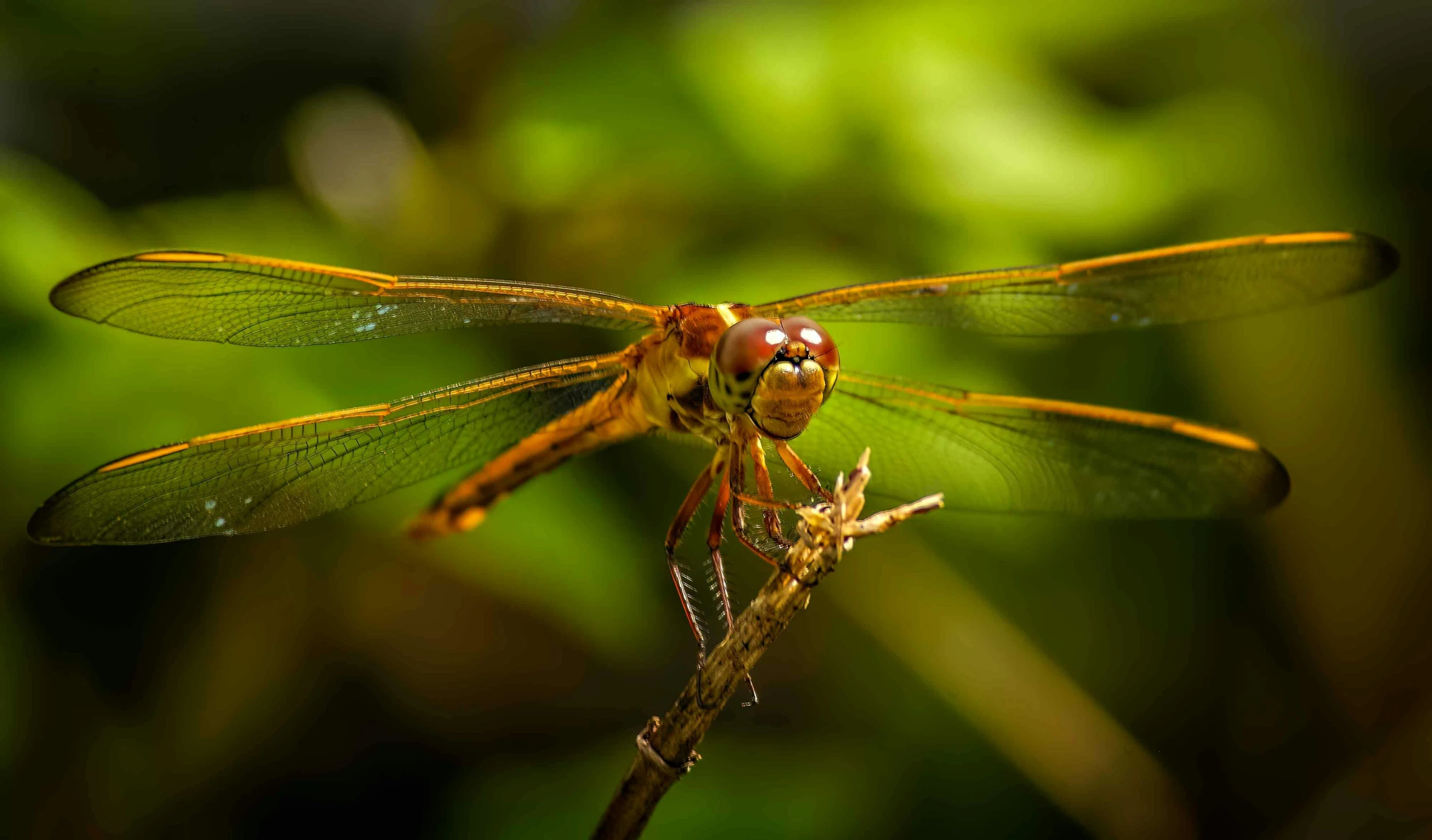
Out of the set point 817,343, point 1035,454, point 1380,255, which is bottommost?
point 817,343

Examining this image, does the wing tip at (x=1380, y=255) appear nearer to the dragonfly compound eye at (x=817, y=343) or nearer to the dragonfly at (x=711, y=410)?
the dragonfly at (x=711, y=410)

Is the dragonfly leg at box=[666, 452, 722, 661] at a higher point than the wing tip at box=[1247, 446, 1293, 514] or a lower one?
lower

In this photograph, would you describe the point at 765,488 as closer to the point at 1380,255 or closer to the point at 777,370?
the point at 777,370

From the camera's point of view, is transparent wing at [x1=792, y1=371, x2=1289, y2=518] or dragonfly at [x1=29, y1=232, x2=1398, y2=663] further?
transparent wing at [x1=792, y1=371, x2=1289, y2=518]

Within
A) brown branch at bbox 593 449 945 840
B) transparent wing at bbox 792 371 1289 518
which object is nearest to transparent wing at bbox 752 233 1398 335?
transparent wing at bbox 792 371 1289 518

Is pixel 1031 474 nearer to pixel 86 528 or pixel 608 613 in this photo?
pixel 608 613

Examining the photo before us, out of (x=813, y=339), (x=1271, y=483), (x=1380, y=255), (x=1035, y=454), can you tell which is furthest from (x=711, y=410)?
(x=1380, y=255)

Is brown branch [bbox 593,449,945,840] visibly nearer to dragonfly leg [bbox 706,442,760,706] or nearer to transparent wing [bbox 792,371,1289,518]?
dragonfly leg [bbox 706,442,760,706]
